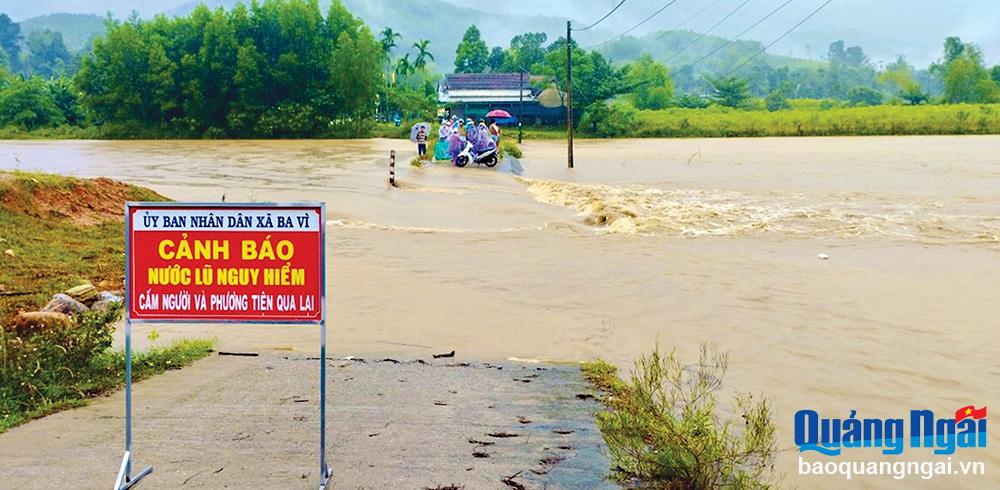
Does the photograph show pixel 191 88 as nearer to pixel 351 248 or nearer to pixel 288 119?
pixel 288 119

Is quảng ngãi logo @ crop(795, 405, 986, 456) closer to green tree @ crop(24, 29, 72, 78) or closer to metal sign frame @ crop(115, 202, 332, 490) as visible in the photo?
metal sign frame @ crop(115, 202, 332, 490)

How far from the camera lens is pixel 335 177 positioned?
32.5 metres

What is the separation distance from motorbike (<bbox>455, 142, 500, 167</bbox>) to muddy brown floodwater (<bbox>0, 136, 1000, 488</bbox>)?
0.99m

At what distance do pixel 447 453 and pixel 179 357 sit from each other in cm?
364

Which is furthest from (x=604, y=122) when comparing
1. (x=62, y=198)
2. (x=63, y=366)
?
(x=63, y=366)

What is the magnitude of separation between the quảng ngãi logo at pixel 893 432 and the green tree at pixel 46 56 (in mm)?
177910

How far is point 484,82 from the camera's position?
79.8 metres

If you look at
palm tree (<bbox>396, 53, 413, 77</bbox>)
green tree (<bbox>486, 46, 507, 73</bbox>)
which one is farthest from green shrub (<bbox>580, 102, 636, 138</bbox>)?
green tree (<bbox>486, 46, 507, 73</bbox>)

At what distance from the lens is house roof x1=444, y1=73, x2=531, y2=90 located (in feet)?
260

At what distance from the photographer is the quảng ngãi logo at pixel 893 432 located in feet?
21.0

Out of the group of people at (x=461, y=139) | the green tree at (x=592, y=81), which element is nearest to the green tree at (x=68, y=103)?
the green tree at (x=592, y=81)

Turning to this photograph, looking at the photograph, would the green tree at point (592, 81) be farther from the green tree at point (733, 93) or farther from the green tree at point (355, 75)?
the green tree at point (733, 93)

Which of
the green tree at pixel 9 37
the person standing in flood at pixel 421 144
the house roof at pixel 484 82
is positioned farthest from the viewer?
the green tree at pixel 9 37

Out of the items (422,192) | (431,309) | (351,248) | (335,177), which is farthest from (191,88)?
(431,309)
